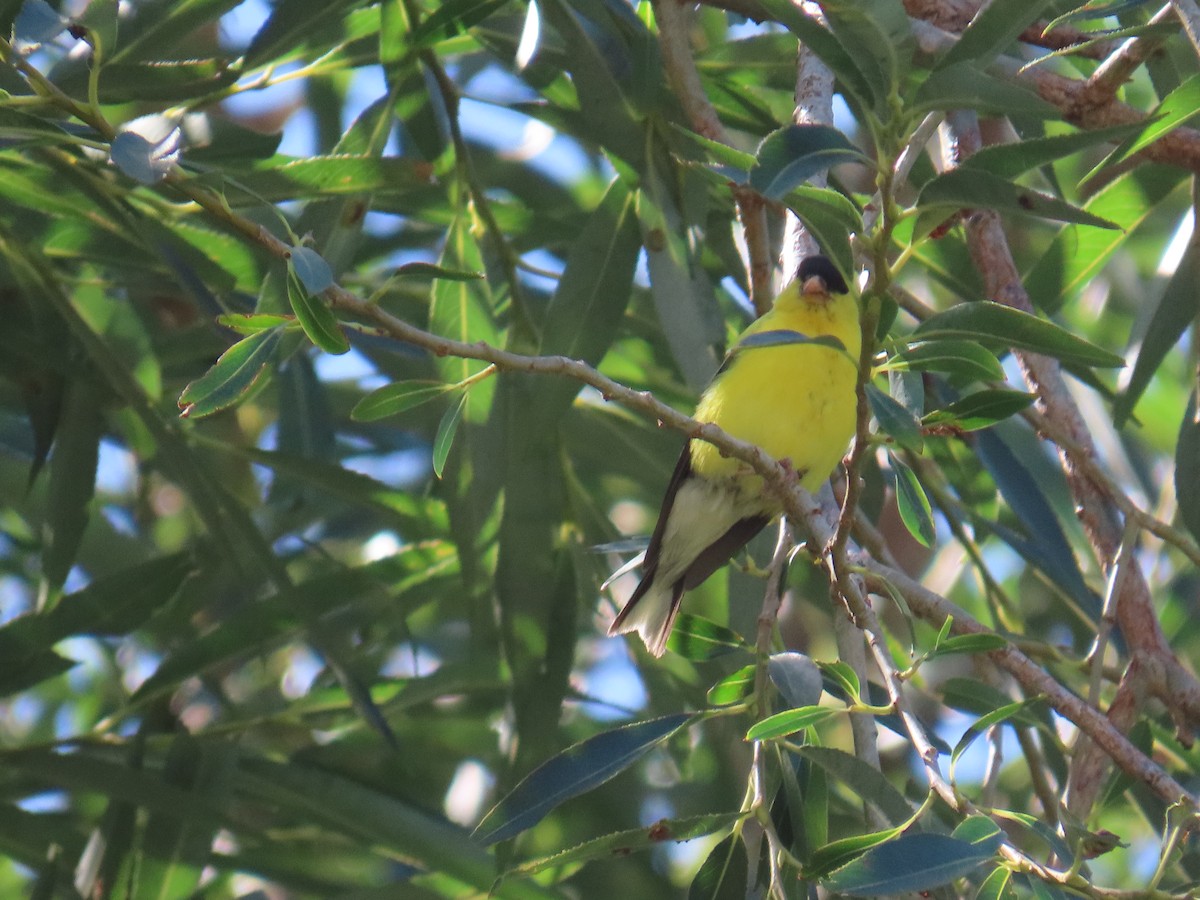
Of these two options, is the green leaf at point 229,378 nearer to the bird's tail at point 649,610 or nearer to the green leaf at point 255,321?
the green leaf at point 255,321

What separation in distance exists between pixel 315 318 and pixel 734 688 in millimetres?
801

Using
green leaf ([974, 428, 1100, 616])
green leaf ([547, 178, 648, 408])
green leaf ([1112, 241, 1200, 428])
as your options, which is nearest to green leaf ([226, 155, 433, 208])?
green leaf ([547, 178, 648, 408])

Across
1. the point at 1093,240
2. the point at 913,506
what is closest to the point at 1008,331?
the point at 913,506

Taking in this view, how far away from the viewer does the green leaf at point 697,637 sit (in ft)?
6.56

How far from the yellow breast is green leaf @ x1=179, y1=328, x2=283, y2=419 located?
4.36 ft

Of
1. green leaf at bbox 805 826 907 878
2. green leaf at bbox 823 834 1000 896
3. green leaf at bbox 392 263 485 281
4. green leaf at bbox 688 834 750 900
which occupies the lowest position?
green leaf at bbox 823 834 1000 896

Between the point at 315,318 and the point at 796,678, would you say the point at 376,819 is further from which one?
the point at 315,318

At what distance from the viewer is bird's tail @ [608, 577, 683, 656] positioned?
8.95 feet

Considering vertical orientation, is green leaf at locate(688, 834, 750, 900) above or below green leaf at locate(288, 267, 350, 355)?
below

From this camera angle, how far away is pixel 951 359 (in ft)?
5.22

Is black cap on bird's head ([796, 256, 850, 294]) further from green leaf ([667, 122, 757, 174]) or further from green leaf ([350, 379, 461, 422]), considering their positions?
green leaf ([350, 379, 461, 422])

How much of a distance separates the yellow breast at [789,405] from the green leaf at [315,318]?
1302mm

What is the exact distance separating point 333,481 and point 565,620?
1.80 feet

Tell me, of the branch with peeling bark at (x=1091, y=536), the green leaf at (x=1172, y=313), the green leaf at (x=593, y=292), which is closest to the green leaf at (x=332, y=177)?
the green leaf at (x=593, y=292)
